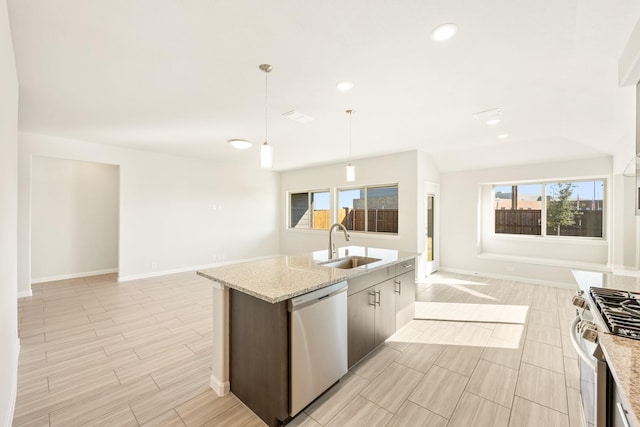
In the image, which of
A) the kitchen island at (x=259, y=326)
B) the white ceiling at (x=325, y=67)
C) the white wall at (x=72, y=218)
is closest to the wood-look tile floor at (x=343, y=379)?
the kitchen island at (x=259, y=326)

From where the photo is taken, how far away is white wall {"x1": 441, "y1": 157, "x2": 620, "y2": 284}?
187 inches

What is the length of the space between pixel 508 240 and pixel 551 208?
985 mm

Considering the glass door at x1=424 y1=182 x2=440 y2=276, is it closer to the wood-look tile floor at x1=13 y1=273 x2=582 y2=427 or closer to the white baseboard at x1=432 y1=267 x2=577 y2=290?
the white baseboard at x1=432 y1=267 x2=577 y2=290

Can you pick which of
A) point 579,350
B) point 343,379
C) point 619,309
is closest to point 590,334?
point 579,350

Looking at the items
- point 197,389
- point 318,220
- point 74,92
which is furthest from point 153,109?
point 318,220

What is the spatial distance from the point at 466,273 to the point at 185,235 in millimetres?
6385

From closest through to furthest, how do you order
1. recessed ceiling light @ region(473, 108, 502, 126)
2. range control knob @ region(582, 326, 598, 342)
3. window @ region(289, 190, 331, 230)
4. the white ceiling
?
1. range control knob @ region(582, 326, 598, 342)
2. the white ceiling
3. recessed ceiling light @ region(473, 108, 502, 126)
4. window @ region(289, 190, 331, 230)

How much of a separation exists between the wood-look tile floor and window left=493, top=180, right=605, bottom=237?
6.21 ft

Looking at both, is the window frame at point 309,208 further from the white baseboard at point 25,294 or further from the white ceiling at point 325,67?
the white baseboard at point 25,294

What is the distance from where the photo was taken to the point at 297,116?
3.46 meters

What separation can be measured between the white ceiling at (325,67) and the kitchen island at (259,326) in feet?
5.77

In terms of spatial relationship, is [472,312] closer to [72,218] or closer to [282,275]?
[282,275]

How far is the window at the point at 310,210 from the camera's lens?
723cm

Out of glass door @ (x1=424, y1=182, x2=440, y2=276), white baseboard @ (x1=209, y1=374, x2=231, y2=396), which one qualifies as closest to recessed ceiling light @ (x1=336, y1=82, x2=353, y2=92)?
white baseboard @ (x1=209, y1=374, x2=231, y2=396)
